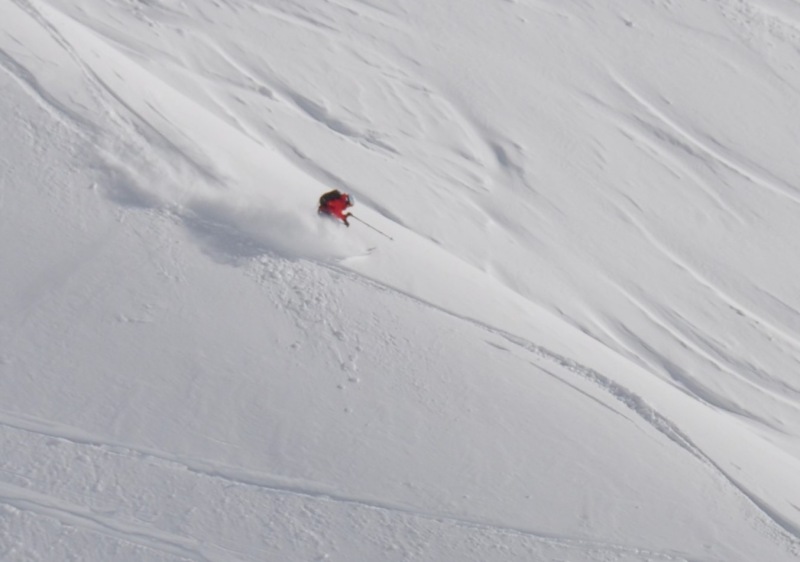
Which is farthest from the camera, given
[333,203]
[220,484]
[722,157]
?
[722,157]

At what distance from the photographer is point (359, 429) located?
4.71m

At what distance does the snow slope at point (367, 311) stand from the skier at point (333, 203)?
107 mm

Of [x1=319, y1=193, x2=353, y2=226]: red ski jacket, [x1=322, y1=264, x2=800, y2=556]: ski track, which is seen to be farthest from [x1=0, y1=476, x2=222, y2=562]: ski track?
[x1=319, y1=193, x2=353, y2=226]: red ski jacket

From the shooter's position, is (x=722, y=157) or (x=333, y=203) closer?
(x=333, y=203)

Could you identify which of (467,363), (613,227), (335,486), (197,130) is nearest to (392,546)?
(335,486)

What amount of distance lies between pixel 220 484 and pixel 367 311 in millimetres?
1336

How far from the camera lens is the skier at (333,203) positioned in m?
5.96

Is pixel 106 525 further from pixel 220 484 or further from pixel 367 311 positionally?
pixel 367 311

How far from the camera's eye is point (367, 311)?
209 inches

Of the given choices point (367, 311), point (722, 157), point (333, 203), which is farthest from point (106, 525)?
point (722, 157)

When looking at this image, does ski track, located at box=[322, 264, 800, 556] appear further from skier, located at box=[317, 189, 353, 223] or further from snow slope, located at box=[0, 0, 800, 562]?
skier, located at box=[317, 189, 353, 223]

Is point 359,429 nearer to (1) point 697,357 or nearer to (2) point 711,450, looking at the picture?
(2) point 711,450

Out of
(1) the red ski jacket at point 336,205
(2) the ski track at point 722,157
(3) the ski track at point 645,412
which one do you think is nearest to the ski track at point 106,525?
(3) the ski track at point 645,412

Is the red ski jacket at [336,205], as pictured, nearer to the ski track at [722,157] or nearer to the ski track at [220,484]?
the ski track at [220,484]
